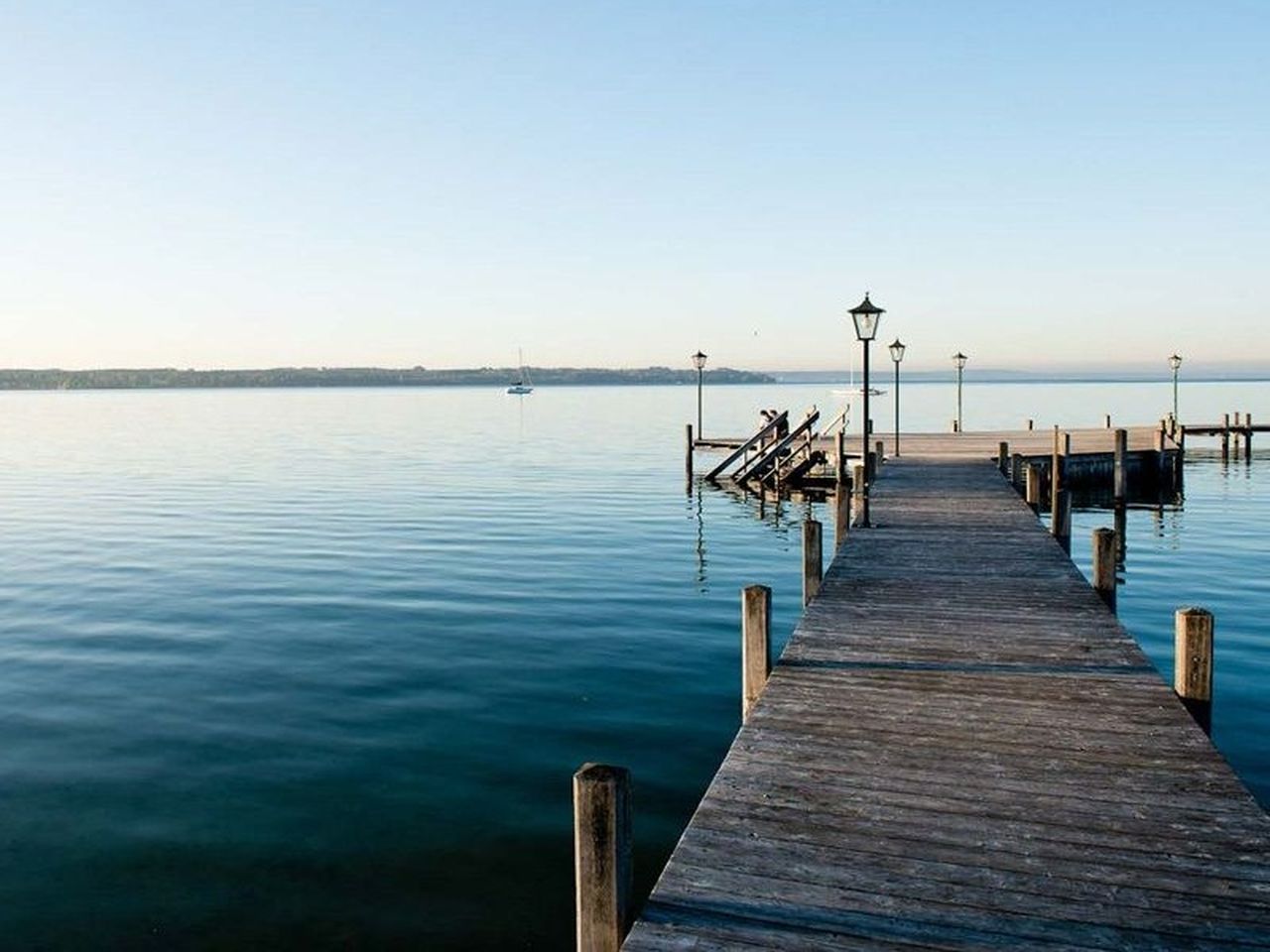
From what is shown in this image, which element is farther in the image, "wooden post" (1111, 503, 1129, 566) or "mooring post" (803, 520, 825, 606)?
"wooden post" (1111, 503, 1129, 566)

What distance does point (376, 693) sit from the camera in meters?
12.7

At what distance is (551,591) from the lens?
733 inches

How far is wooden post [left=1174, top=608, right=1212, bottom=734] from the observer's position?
7.84 meters

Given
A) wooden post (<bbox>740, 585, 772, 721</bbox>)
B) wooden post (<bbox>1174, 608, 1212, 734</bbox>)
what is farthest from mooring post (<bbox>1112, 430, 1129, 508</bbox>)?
wooden post (<bbox>740, 585, 772, 721</bbox>)

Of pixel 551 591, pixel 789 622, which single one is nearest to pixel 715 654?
pixel 789 622

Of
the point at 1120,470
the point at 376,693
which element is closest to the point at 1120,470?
the point at 1120,470

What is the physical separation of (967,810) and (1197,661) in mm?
3021

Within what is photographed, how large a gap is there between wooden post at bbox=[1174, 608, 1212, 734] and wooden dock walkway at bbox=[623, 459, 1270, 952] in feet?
0.92

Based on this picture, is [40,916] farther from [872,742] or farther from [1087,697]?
[1087,697]

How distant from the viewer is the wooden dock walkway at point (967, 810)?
187 inches


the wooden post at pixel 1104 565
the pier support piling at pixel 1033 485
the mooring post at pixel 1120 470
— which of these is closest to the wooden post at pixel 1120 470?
the mooring post at pixel 1120 470

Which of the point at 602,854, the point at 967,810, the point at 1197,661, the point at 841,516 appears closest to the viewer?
the point at 602,854

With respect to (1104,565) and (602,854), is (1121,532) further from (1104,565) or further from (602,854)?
(602,854)

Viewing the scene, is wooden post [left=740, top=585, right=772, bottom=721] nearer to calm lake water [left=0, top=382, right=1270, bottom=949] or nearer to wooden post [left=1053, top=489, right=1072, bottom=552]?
calm lake water [left=0, top=382, right=1270, bottom=949]
